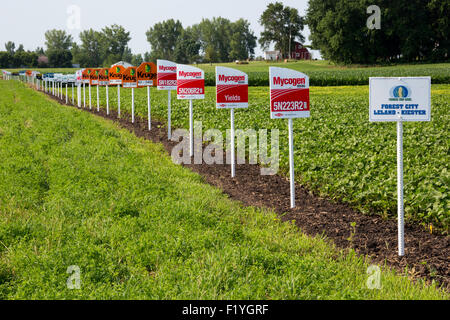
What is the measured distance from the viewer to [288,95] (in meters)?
8.20

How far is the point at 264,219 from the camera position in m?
7.09

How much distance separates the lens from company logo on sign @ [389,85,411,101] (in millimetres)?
5949

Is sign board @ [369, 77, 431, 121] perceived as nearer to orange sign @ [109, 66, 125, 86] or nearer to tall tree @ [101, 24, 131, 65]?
orange sign @ [109, 66, 125, 86]

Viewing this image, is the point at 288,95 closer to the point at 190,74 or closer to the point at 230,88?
the point at 230,88

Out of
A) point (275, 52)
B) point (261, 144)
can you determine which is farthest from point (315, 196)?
point (275, 52)

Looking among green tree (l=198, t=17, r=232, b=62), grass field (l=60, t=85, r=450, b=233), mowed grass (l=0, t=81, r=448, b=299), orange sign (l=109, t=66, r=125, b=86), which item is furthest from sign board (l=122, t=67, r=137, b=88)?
green tree (l=198, t=17, r=232, b=62)

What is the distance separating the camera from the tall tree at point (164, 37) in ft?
445

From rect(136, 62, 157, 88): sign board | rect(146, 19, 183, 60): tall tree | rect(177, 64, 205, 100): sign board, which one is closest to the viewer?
rect(177, 64, 205, 100): sign board

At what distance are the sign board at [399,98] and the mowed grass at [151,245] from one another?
188cm

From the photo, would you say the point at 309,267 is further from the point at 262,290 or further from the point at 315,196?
the point at 315,196

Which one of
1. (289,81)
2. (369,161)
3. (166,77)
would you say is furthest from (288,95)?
(166,77)

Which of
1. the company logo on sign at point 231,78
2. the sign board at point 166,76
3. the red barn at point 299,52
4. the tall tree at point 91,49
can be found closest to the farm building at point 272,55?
the red barn at point 299,52

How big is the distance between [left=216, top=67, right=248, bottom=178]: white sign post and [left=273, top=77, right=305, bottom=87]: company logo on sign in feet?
7.98

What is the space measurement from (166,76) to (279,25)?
9655cm
